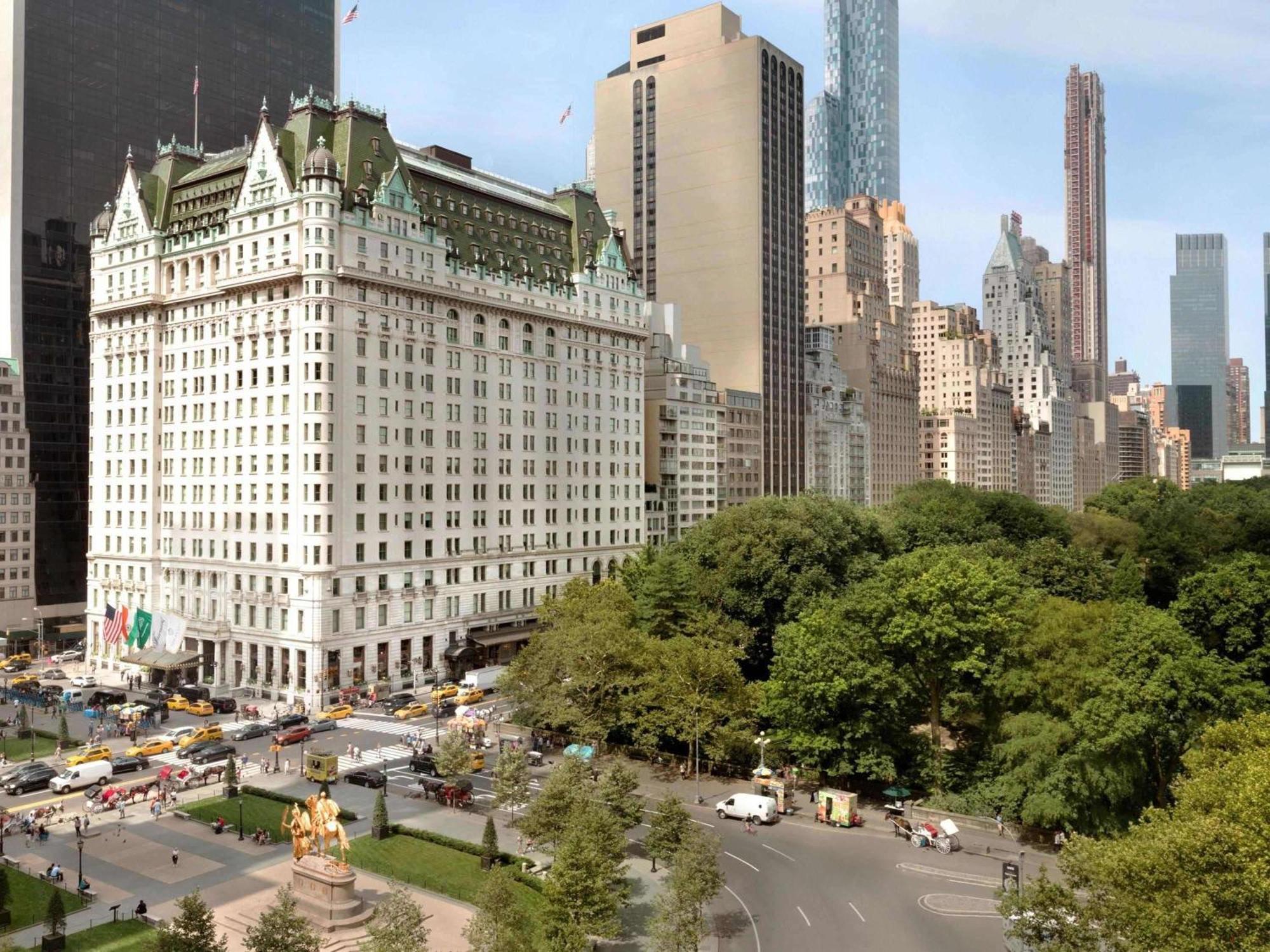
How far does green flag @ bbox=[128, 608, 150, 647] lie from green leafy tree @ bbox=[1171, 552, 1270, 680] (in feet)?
340

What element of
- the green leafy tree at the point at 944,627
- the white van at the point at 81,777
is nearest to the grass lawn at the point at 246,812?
the white van at the point at 81,777

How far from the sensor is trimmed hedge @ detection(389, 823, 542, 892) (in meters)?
56.4

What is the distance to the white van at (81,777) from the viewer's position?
249 ft

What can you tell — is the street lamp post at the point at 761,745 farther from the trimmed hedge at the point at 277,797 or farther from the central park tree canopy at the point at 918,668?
the trimmed hedge at the point at 277,797

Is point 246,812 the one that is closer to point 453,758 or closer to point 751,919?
point 453,758

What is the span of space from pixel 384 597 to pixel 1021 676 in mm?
67050

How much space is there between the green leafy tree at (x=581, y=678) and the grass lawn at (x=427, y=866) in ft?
59.4

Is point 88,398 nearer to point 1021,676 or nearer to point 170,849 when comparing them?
point 170,849

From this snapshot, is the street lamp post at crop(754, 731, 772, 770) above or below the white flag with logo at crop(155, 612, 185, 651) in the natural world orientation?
below

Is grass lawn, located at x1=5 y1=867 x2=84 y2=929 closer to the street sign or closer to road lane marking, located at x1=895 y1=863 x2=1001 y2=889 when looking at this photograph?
road lane marking, located at x1=895 y1=863 x2=1001 y2=889

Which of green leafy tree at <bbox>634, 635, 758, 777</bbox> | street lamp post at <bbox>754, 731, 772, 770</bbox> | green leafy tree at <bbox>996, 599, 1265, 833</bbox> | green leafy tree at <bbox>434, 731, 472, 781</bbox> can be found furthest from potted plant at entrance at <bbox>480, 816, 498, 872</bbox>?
green leafy tree at <bbox>996, 599, 1265, 833</bbox>

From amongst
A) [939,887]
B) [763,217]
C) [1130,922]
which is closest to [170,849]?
[939,887]

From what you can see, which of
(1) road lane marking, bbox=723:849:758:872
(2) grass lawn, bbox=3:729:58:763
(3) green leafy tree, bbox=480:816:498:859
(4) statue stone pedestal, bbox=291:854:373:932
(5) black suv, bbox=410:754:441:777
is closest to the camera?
(4) statue stone pedestal, bbox=291:854:373:932

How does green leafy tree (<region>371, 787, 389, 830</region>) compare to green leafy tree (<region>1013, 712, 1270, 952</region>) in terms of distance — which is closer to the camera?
green leafy tree (<region>1013, 712, 1270, 952</region>)
